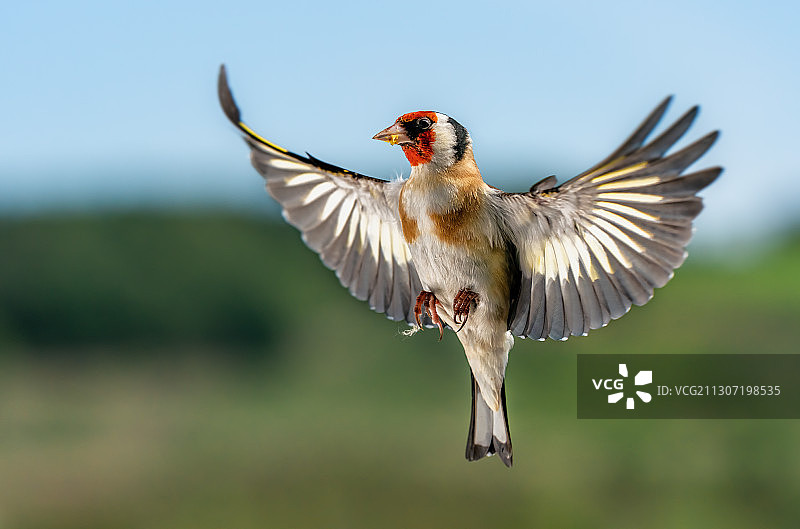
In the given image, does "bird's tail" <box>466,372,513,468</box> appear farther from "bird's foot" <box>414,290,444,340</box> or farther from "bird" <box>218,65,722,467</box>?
"bird's foot" <box>414,290,444,340</box>

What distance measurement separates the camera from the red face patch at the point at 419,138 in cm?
159

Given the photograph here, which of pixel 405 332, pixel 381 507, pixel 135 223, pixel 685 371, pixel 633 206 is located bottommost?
pixel 381 507

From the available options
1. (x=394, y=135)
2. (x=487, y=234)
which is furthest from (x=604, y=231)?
(x=394, y=135)

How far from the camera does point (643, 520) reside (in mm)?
16297

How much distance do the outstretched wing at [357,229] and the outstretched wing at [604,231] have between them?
295mm

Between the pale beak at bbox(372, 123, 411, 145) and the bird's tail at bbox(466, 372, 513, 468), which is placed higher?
the pale beak at bbox(372, 123, 411, 145)

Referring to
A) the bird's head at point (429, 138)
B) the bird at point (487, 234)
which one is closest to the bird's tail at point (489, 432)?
the bird at point (487, 234)

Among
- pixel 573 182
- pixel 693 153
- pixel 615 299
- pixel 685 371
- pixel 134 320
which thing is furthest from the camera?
pixel 134 320

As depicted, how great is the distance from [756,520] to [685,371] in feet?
16.5

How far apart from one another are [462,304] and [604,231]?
13.1 inches

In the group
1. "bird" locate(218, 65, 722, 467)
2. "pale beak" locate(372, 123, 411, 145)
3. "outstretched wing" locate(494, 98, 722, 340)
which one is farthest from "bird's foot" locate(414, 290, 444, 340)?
"pale beak" locate(372, 123, 411, 145)

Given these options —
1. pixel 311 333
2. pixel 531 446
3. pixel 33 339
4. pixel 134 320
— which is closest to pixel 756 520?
pixel 531 446

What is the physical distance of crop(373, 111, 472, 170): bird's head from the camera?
62.4 inches

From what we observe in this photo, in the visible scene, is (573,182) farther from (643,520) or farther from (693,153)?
(643,520)
